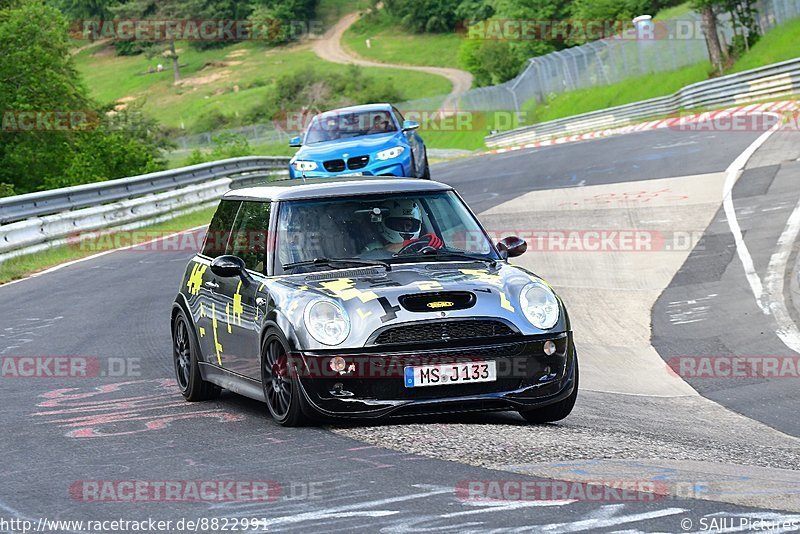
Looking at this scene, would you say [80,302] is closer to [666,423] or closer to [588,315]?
[588,315]

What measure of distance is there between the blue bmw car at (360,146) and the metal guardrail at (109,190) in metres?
3.70

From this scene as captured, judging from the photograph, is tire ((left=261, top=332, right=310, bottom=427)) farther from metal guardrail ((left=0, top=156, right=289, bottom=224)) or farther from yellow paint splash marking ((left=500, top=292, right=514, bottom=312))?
metal guardrail ((left=0, top=156, right=289, bottom=224))

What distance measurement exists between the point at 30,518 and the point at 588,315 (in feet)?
31.2

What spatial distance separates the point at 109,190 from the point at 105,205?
0.28 m

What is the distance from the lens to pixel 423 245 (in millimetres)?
8773

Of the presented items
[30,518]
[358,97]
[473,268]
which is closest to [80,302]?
[473,268]

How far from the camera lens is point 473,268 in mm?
8438

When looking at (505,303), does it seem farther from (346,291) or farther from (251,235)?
(251,235)

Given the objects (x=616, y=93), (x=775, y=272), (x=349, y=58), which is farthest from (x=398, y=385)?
(x=349, y=58)

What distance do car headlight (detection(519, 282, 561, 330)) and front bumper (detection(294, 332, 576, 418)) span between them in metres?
0.14

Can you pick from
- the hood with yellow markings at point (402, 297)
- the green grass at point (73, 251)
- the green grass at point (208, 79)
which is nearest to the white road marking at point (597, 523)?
the hood with yellow markings at point (402, 297)

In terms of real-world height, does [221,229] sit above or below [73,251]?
above

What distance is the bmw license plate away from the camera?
25.1ft

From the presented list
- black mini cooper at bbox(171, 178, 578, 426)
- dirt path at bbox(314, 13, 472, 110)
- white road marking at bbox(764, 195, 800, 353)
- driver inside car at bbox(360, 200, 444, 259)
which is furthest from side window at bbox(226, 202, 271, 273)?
dirt path at bbox(314, 13, 472, 110)
